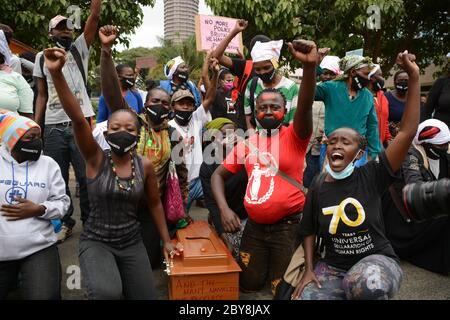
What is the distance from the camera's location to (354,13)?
10.2 meters

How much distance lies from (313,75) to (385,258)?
130 cm

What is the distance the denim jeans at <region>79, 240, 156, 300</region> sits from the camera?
2770 millimetres

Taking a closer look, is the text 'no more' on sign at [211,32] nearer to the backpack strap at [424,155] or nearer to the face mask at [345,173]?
the backpack strap at [424,155]

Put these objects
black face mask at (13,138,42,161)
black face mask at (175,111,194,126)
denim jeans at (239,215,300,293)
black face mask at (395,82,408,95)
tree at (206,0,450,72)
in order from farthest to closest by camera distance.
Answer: tree at (206,0,450,72)
black face mask at (395,82,408,95)
black face mask at (175,111,194,126)
denim jeans at (239,215,300,293)
black face mask at (13,138,42,161)

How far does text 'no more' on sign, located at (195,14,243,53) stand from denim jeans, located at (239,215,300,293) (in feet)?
12.9

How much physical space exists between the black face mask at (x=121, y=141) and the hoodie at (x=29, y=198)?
535 millimetres

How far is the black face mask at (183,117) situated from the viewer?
173 inches

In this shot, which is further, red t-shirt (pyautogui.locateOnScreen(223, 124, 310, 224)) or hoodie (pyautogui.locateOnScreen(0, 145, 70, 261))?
red t-shirt (pyautogui.locateOnScreen(223, 124, 310, 224))

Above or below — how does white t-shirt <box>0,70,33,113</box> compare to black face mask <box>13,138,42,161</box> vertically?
above

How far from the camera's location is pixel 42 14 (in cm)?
851

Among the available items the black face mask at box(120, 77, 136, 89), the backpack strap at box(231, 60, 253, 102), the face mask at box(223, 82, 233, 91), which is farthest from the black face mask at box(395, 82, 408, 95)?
the black face mask at box(120, 77, 136, 89)

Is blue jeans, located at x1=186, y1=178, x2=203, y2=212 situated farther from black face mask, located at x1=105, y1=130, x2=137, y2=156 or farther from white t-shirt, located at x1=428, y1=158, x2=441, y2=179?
white t-shirt, located at x1=428, y1=158, x2=441, y2=179
